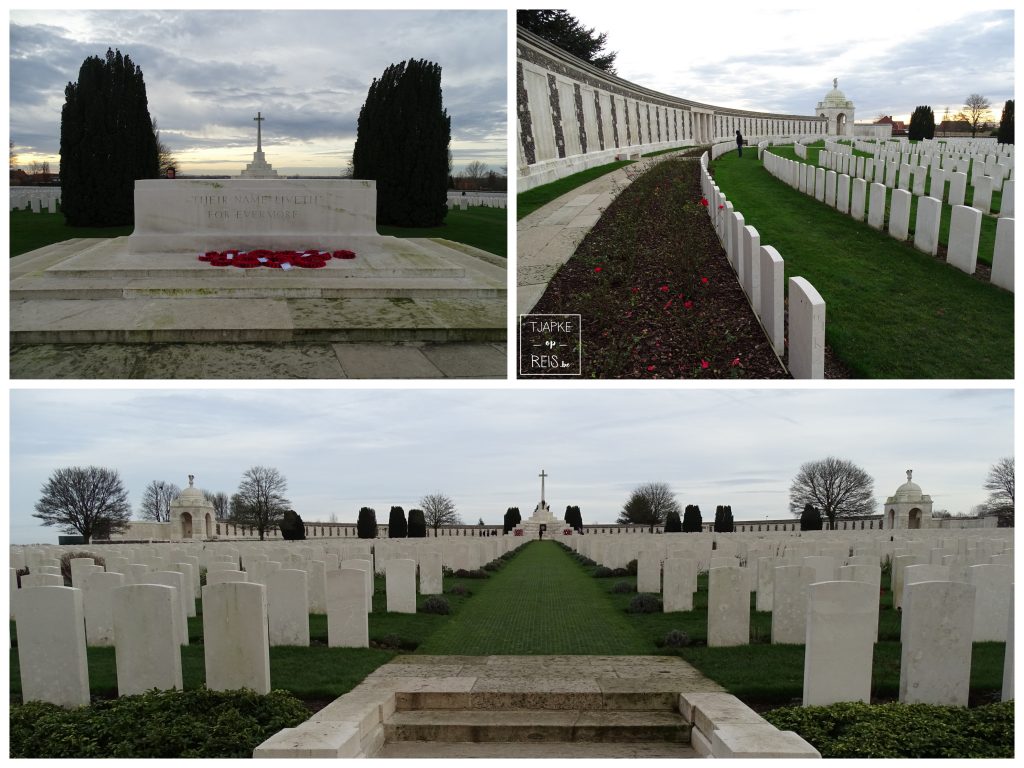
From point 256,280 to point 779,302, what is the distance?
7.22 meters

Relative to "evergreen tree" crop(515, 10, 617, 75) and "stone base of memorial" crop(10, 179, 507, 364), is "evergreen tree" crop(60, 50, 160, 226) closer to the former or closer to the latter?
"stone base of memorial" crop(10, 179, 507, 364)

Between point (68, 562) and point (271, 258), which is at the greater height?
point (271, 258)

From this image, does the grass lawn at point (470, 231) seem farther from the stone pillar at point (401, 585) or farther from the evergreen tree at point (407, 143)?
the stone pillar at point (401, 585)

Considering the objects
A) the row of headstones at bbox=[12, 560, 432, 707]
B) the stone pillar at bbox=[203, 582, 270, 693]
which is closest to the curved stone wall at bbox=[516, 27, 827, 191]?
the stone pillar at bbox=[203, 582, 270, 693]

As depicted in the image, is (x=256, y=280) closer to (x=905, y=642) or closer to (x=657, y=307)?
(x=657, y=307)

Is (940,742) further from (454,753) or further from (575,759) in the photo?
(454,753)

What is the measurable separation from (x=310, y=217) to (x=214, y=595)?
9462 millimetres

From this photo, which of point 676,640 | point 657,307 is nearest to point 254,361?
point 657,307

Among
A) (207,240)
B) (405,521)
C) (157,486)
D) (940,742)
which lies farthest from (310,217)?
(157,486)

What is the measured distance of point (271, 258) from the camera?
12.7m

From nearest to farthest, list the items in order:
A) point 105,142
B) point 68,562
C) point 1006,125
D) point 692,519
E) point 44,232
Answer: point 68,562
point 44,232
point 105,142
point 1006,125
point 692,519

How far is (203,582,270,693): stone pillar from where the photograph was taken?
19.6 feet

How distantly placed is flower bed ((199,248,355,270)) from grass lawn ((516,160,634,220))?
9.83ft

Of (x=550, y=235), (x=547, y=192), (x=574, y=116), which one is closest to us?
(x=550, y=235)
